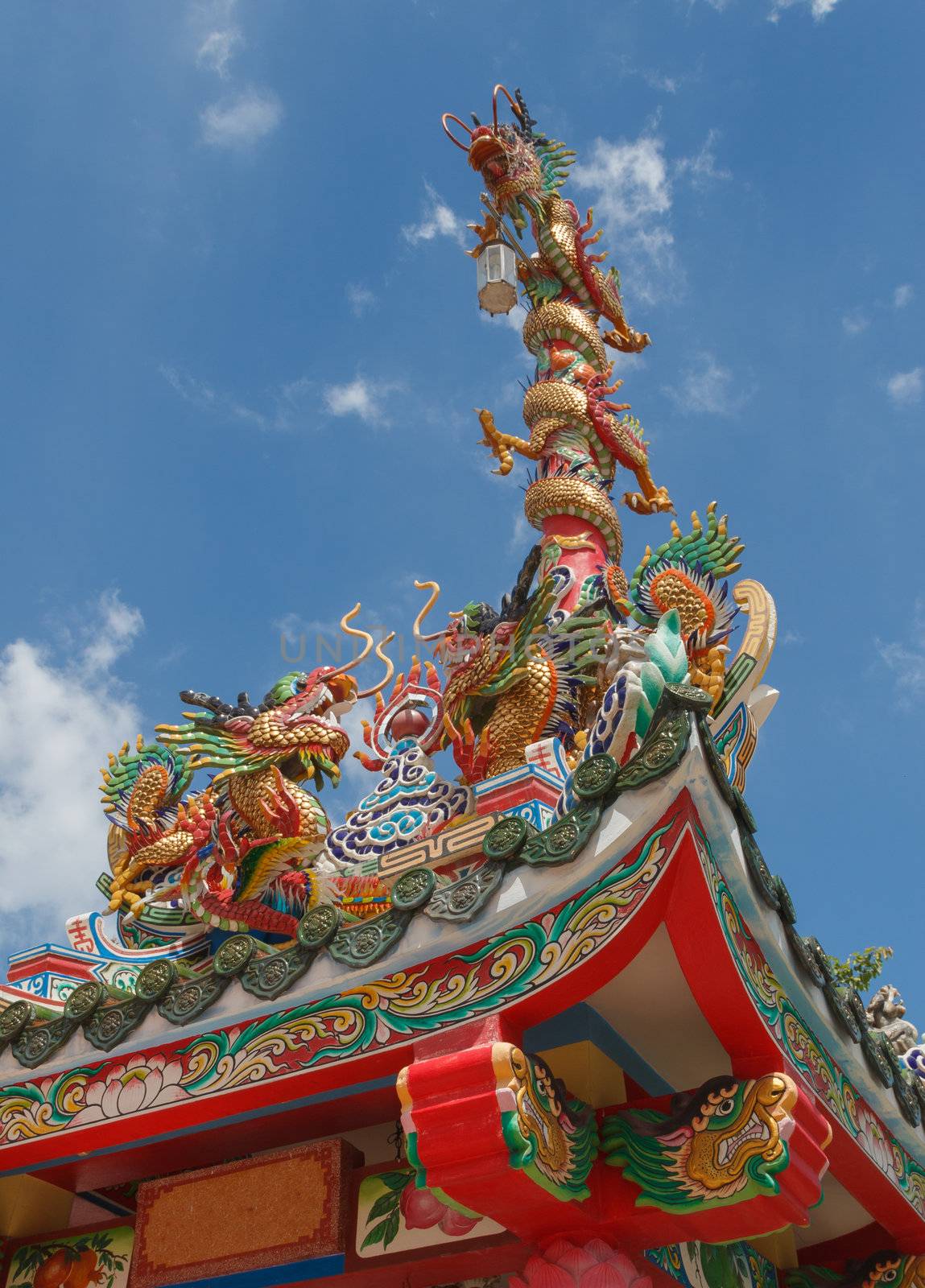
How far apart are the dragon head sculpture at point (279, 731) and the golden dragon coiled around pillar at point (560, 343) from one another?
8.13ft

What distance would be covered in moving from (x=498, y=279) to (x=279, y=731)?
550cm

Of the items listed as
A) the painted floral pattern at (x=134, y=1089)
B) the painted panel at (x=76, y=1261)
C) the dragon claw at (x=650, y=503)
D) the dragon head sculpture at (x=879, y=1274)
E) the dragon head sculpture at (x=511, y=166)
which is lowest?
the dragon head sculpture at (x=879, y=1274)

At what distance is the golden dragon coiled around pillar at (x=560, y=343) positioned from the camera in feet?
32.6

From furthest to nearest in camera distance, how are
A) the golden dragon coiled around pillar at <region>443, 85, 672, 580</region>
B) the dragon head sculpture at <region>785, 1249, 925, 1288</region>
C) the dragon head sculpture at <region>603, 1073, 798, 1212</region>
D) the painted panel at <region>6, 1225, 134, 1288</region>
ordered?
1. the golden dragon coiled around pillar at <region>443, 85, 672, 580</region>
2. the dragon head sculpture at <region>785, 1249, 925, 1288</region>
3. the painted panel at <region>6, 1225, 134, 1288</region>
4. the dragon head sculpture at <region>603, 1073, 798, 1212</region>

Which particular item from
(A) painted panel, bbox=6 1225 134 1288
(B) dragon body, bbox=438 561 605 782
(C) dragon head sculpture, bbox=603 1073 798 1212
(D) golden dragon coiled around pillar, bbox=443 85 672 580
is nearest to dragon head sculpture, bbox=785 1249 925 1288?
(C) dragon head sculpture, bbox=603 1073 798 1212

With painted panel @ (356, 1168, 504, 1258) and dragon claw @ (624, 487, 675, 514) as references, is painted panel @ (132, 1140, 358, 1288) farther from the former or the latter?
dragon claw @ (624, 487, 675, 514)

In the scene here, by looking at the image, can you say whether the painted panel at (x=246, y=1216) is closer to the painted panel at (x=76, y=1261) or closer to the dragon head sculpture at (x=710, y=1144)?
the painted panel at (x=76, y=1261)

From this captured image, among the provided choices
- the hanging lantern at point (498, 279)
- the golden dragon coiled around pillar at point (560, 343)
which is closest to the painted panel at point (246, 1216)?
the golden dragon coiled around pillar at point (560, 343)

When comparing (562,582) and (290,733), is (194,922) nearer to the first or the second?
(290,733)

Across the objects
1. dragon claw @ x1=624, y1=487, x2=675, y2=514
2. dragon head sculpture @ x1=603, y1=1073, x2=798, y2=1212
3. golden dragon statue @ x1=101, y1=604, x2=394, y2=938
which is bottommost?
dragon head sculpture @ x1=603, y1=1073, x2=798, y2=1212

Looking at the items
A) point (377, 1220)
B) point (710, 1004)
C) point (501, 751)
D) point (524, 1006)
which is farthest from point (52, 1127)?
point (501, 751)

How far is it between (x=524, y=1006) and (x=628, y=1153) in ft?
2.25

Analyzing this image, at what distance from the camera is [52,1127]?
5.04 m

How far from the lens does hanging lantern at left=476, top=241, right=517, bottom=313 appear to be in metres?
11.7
